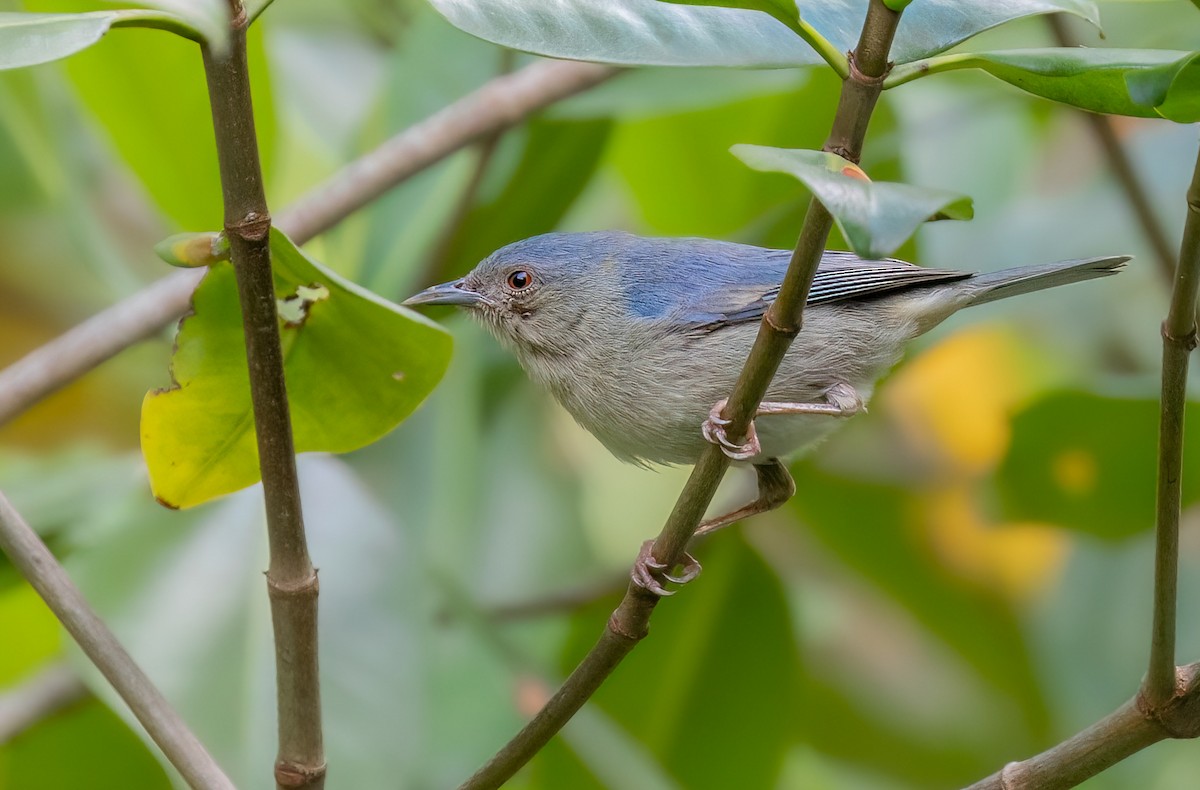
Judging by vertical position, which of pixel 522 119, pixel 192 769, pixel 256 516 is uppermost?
pixel 522 119

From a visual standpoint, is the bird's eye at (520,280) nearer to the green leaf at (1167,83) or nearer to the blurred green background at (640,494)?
Result: the blurred green background at (640,494)

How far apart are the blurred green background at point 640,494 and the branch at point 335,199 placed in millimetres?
228

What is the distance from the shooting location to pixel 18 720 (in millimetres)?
3873

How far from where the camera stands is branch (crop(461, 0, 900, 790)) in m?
1.58

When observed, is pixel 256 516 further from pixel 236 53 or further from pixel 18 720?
pixel 236 53

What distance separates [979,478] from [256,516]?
2.30m

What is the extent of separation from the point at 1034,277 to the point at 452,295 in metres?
1.58

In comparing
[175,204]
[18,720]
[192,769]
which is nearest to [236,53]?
[192,769]

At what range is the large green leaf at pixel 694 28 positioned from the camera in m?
1.78

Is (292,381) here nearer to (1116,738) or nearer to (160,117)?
(1116,738)

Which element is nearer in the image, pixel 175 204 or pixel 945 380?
pixel 175 204

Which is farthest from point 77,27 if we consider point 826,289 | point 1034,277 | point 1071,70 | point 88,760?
point 88,760

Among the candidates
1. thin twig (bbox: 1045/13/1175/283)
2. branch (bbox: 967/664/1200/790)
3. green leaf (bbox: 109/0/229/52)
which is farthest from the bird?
green leaf (bbox: 109/0/229/52)

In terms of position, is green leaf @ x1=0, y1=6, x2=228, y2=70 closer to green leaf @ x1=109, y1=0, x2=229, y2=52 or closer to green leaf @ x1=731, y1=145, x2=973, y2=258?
green leaf @ x1=109, y1=0, x2=229, y2=52
